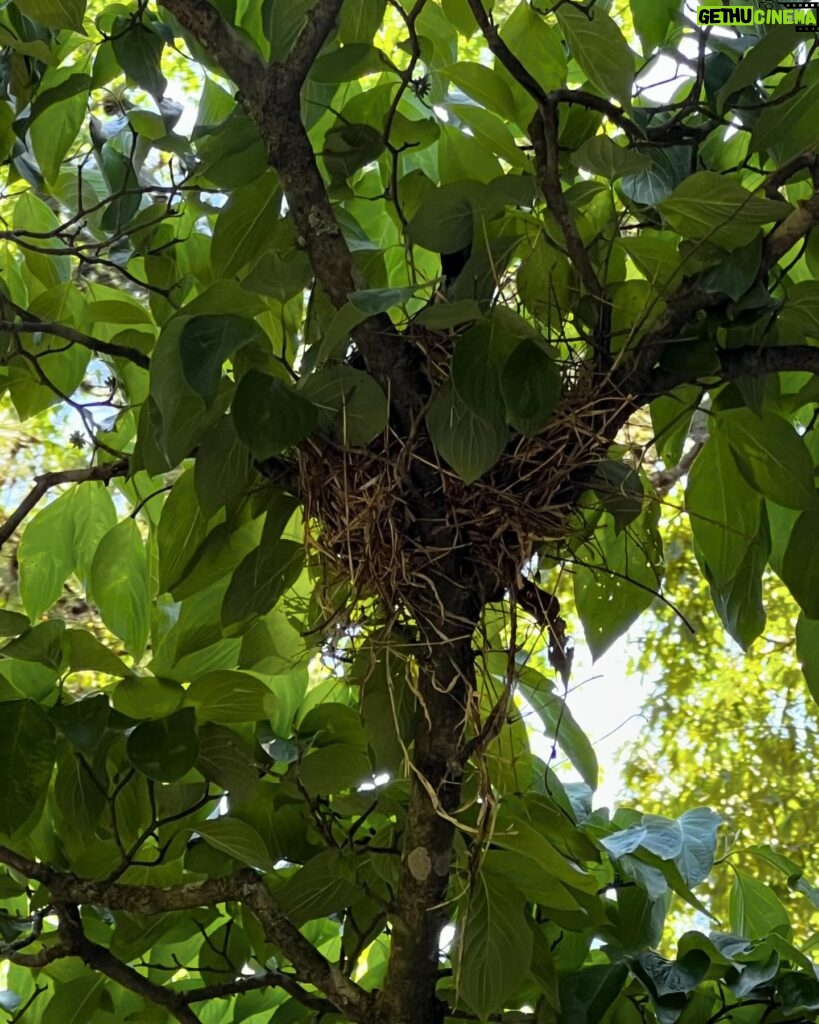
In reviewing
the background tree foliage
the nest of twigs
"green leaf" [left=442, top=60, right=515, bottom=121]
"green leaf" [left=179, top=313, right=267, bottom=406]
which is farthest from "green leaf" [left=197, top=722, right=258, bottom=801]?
"green leaf" [left=442, top=60, right=515, bottom=121]

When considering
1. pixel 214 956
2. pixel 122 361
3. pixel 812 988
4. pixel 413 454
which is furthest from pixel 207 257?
pixel 812 988

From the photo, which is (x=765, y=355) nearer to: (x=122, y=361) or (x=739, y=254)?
(x=739, y=254)

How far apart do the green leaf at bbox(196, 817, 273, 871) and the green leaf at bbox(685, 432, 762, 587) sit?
26 cm

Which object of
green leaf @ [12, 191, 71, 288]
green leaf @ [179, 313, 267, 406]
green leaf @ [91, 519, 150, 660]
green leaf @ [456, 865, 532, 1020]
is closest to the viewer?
green leaf @ [179, 313, 267, 406]

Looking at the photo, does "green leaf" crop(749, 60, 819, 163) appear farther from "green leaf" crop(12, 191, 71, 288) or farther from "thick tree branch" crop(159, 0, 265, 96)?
"green leaf" crop(12, 191, 71, 288)

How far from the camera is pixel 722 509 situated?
562 mm

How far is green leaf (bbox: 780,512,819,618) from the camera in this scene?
533 millimetres

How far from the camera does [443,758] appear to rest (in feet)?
1.68

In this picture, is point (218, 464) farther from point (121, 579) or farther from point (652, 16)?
point (652, 16)

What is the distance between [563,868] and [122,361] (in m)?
0.40

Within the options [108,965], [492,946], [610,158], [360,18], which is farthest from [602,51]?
[108,965]

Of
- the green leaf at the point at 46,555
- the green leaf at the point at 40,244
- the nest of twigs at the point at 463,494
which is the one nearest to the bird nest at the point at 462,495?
the nest of twigs at the point at 463,494

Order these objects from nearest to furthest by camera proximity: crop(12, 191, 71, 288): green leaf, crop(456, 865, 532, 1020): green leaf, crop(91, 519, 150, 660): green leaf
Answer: crop(456, 865, 532, 1020): green leaf < crop(91, 519, 150, 660): green leaf < crop(12, 191, 71, 288): green leaf

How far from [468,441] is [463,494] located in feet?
0.16
